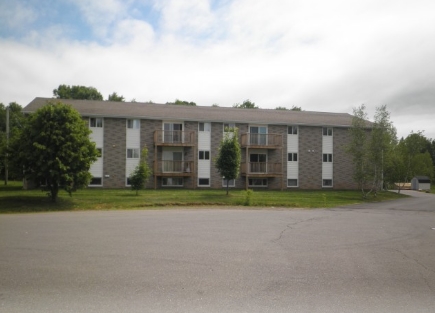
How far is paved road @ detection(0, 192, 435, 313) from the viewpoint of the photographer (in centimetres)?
563

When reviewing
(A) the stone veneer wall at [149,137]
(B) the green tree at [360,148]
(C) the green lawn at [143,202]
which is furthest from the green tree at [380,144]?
(A) the stone veneer wall at [149,137]

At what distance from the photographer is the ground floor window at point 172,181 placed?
34.2 meters

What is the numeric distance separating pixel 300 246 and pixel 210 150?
2527cm

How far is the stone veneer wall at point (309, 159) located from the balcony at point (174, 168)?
34.8ft

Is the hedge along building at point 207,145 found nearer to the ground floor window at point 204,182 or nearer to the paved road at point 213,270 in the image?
the ground floor window at point 204,182

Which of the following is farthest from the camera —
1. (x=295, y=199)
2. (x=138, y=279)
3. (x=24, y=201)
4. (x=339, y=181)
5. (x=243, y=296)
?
(x=339, y=181)

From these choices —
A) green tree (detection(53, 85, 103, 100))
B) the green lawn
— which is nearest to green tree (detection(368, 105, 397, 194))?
the green lawn

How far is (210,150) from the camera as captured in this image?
34.8m

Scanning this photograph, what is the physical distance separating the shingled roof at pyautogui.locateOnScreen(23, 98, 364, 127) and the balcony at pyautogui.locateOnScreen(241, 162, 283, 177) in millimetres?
3863

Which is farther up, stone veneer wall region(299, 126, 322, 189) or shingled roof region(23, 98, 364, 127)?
shingled roof region(23, 98, 364, 127)

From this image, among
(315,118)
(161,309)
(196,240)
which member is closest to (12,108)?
(315,118)

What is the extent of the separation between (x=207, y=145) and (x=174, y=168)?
366 centimetres

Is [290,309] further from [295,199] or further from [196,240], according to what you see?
[295,199]

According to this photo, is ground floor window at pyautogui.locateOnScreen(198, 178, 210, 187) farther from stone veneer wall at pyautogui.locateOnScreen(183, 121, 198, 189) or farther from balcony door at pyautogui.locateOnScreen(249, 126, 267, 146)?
balcony door at pyautogui.locateOnScreen(249, 126, 267, 146)
